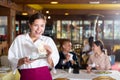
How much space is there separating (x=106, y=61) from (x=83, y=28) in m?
8.27

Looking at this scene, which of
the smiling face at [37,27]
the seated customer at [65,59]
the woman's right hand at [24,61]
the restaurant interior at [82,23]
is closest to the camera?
the woman's right hand at [24,61]

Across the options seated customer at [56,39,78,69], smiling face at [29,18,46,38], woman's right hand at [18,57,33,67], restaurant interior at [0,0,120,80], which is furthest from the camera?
restaurant interior at [0,0,120,80]

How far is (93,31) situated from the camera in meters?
12.3

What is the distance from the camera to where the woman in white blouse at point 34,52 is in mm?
2025

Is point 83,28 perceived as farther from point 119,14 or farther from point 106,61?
point 106,61

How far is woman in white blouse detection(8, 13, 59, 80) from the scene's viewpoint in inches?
79.7

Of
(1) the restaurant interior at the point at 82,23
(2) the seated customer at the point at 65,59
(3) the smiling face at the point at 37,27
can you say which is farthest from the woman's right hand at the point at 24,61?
(1) the restaurant interior at the point at 82,23

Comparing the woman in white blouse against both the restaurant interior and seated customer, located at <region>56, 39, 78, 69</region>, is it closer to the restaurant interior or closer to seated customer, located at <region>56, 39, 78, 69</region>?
seated customer, located at <region>56, 39, 78, 69</region>

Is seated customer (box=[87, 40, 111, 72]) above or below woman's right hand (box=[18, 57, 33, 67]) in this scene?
below

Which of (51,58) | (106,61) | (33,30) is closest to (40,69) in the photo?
(51,58)

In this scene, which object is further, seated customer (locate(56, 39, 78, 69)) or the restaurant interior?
the restaurant interior

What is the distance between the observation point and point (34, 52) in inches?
80.7

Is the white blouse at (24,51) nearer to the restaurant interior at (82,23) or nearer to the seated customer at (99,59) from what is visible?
the seated customer at (99,59)

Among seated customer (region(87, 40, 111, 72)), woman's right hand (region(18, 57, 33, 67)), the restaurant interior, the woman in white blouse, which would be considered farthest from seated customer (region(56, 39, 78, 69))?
the restaurant interior
